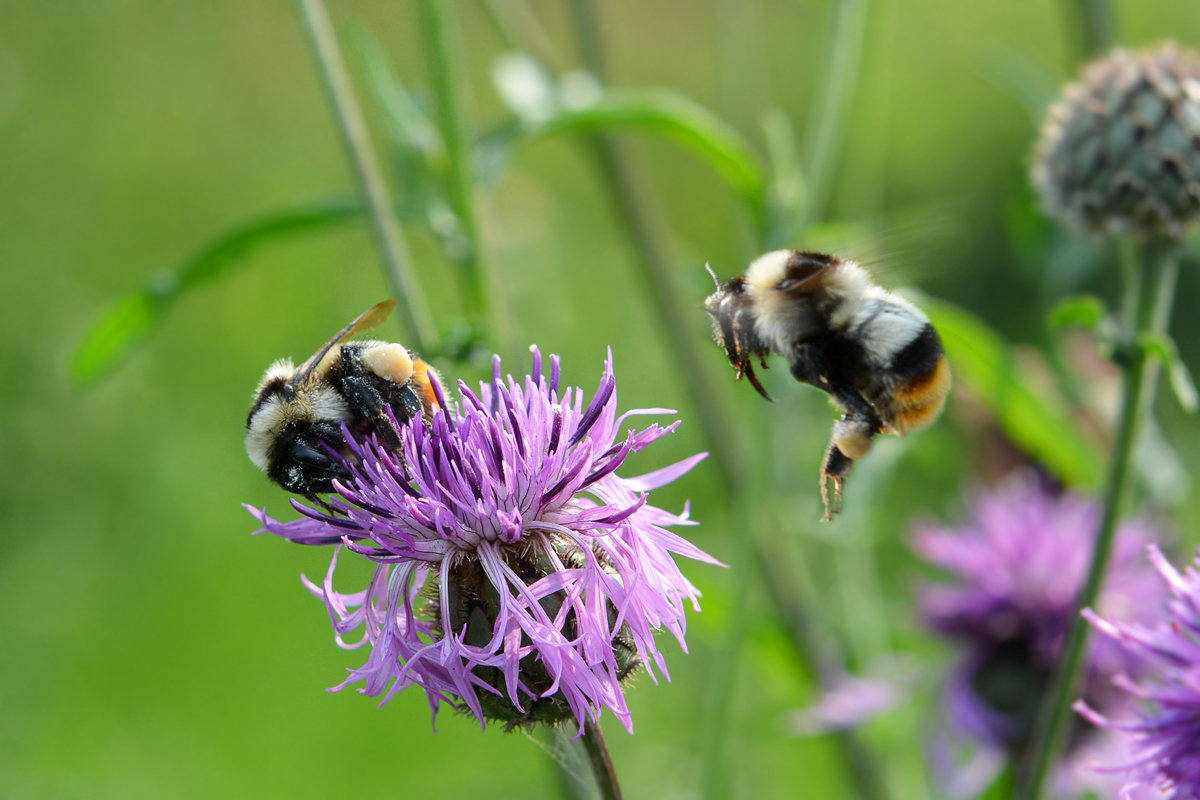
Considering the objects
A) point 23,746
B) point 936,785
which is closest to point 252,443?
point 936,785

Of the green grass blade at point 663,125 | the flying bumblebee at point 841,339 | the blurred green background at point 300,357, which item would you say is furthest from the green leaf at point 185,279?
the flying bumblebee at point 841,339

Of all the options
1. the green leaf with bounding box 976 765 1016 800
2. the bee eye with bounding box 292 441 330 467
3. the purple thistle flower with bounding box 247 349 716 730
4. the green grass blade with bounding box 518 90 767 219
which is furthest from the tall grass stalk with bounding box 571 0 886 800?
the bee eye with bounding box 292 441 330 467

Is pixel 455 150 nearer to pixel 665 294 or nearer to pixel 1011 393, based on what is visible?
pixel 665 294

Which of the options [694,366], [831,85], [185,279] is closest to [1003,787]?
[694,366]

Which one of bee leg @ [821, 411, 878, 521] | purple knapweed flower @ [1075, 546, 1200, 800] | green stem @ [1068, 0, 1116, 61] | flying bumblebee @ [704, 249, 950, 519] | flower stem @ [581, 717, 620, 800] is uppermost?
green stem @ [1068, 0, 1116, 61]

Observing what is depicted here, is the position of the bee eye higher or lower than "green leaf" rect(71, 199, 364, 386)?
lower

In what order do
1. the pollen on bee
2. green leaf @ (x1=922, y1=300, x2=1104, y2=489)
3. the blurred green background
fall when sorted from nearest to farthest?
the pollen on bee → green leaf @ (x1=922, y1=300, x2=1104, y2=489) → the blurred green background

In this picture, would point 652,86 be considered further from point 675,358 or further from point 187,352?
point 675,358

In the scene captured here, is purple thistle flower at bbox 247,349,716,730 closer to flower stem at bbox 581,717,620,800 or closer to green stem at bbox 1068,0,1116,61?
flower stem at bbox 581,717,620,800

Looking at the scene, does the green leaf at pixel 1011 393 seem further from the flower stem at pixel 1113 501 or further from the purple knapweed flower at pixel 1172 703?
the purple knapweed flower at pixel 1172 703
